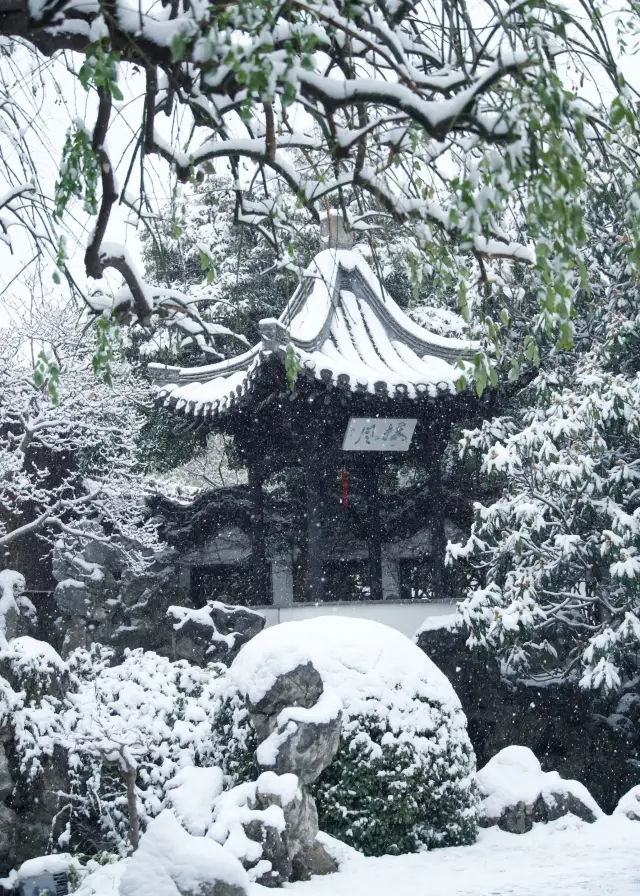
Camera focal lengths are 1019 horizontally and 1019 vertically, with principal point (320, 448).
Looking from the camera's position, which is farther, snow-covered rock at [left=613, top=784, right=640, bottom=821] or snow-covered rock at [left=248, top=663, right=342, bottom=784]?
snow-covered rock at [left=613, top=784, right=640, bottom=821]

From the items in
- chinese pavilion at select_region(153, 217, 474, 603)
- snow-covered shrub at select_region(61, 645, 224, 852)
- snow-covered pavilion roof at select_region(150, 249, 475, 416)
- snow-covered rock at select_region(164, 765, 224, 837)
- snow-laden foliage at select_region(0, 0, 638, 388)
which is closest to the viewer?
snow-laden foliage at select_region(0, 0, 638, 388)

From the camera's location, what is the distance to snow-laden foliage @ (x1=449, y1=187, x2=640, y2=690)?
849cm

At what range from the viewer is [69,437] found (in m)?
11.9

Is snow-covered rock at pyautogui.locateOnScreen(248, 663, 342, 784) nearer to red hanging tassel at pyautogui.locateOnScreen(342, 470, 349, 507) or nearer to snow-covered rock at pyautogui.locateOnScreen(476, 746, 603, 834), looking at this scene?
snow-covered rock at pyautogui.locateOnScreen(476, 746, 603, 834)

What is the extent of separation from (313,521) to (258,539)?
1.00 m

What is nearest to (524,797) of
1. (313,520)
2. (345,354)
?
(313,520)

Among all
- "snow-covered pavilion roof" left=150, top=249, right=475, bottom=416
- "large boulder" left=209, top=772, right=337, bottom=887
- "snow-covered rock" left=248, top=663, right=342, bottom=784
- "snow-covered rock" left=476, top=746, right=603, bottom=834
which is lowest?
"snow-covered rock" left=476, top=746, right=603, bottom=834

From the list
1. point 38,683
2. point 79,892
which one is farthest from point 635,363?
point 79,892

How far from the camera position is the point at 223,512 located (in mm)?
10836

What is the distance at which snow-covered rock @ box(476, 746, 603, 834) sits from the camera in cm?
668

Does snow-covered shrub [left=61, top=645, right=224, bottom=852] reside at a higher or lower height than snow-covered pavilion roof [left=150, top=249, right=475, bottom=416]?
lower

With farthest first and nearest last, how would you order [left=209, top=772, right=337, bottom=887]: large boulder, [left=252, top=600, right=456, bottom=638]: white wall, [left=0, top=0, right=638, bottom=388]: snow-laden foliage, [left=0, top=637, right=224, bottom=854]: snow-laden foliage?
[left=252, top=600, right=456, bottom=638]: white wall → [left=0, top=637, right=224, bottom=854]: snow-laden foliage → [left=209, top=772, right=337, bottom=887]: large boulder → [left=0, top=0, right=638, bottom=388]: snow-laden foliage

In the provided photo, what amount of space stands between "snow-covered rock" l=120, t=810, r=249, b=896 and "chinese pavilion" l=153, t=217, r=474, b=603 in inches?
194

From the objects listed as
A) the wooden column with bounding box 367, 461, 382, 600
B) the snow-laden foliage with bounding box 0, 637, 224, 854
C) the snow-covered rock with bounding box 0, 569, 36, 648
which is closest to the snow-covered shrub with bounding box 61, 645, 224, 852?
the snow-laden foliage with bounding box 0, 637, 224, 854
